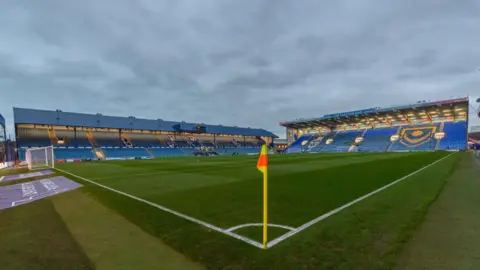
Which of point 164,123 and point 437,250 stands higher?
point 164,123

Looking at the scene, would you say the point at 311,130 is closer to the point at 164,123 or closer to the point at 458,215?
the point at 164,123

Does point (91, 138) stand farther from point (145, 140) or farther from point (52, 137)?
point (145, 140)

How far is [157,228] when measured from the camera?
17.8 ft

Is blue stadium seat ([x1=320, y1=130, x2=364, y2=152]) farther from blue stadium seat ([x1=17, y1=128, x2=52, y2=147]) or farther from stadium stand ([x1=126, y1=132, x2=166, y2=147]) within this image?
blue stadium seat ([x1=17, y1=128, x2=52, y2=147])

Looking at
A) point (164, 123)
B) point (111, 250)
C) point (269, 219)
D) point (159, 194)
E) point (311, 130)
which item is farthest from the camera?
point (311, 130)

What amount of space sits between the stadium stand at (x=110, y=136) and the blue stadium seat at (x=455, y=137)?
170 ft

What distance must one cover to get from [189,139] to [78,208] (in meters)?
74.4

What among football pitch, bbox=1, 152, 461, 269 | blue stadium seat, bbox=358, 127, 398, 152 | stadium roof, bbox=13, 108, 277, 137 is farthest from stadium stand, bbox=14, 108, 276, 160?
football pitch, bbox=1, 152, 461, 269

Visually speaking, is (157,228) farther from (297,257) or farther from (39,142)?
(39,142)

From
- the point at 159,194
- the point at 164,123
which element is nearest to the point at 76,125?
the point at 164,123

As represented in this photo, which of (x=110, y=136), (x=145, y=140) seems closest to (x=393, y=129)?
(x=145, y=140)

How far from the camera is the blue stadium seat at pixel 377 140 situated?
2788 inches

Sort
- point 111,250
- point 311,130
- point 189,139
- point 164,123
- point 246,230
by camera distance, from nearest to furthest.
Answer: point 111,250 < point 246,230 < point 164,123 < point 189,139 < point 311,130

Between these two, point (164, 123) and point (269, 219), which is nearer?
point (269, 219)
